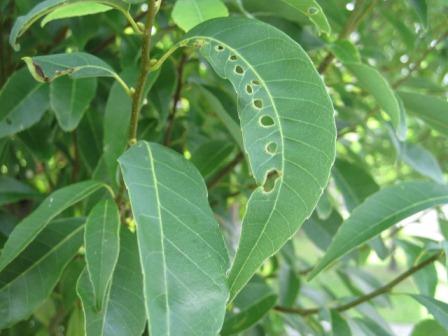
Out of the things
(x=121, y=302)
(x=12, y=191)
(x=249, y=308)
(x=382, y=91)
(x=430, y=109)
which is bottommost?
(x=249, y=308)

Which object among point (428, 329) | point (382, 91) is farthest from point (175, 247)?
point (428, 329)

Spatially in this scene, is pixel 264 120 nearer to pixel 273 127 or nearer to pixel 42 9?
pixel 273 127

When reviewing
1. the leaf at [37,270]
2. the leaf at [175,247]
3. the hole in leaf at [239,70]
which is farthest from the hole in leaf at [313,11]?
the leaf at [37,270]

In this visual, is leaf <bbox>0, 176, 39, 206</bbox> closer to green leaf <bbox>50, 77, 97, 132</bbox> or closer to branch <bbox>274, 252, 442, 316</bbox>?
green leaf <bbox>50, 77, 97, 132</bbox>

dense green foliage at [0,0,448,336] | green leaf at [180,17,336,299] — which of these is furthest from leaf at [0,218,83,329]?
green leaf at [180,17,336,299]

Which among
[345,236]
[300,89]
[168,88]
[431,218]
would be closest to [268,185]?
[300,89]

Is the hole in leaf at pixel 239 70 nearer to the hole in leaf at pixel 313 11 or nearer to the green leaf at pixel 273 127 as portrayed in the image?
the green leaf at pixel 273 127
